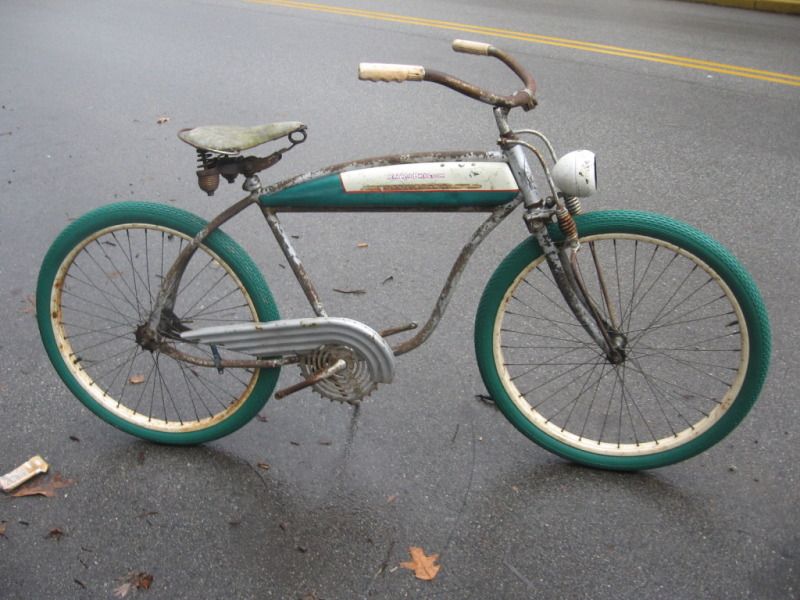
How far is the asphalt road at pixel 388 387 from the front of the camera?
120 inches

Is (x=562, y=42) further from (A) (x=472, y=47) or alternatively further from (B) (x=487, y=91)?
(B) (x=487, y=91)

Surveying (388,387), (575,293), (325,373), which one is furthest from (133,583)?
(575,293)

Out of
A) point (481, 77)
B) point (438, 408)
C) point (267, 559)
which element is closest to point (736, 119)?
point (481, 77)

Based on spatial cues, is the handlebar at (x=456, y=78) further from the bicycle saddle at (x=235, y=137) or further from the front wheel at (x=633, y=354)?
the front wheel at (x=633, y=354)

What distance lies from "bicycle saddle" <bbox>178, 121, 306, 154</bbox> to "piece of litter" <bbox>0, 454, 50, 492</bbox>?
1.55 metres

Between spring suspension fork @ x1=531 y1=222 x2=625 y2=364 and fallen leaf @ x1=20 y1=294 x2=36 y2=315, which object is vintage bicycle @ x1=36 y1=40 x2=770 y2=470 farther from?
fallen leaf @ x1=20 y1=294 x2=36 y2=315

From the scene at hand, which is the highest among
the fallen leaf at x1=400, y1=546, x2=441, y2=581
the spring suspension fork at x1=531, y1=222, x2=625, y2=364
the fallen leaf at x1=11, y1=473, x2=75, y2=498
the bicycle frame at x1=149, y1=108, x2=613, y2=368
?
the bicycle frame at x1=149, y1=108, x2=613, y2=368

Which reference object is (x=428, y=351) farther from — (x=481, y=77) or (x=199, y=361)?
(x=481, y=77)

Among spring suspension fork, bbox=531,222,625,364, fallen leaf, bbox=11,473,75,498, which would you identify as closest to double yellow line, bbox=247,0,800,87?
spring suspension fork, bbox=531,222,625,364

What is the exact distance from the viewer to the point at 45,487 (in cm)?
341

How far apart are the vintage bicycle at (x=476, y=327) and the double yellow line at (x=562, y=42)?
182 inches

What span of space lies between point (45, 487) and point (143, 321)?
870 millimetres

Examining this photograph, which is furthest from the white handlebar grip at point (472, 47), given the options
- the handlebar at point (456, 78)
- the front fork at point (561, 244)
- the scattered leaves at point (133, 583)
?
the scattered leaves at point (133, 583)

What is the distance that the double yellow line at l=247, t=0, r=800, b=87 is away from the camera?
809 centimetres
